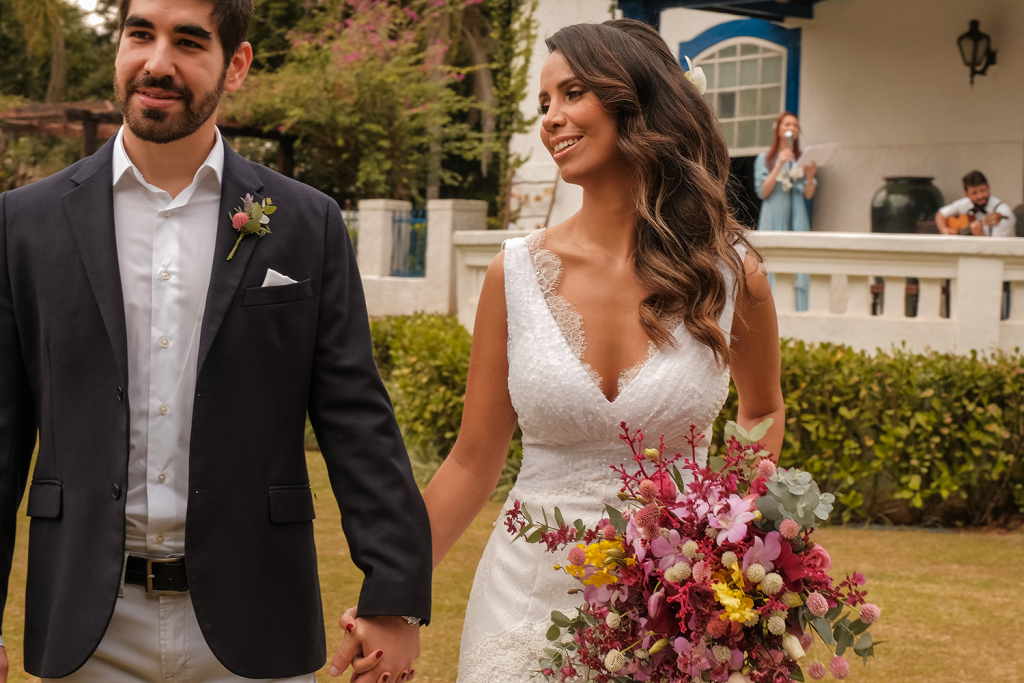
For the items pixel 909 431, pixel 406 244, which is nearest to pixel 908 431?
pixel 909 431

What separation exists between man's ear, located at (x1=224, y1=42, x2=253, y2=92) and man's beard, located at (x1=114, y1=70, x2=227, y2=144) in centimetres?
13

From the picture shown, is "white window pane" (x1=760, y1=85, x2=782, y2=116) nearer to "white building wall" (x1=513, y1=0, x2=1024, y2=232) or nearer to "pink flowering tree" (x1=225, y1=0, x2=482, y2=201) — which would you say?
"white building wall" (x1=513, y1=0, x2=1024, y2=232)

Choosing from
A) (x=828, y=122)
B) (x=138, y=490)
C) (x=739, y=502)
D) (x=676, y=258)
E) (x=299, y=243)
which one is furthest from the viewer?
(x=828, y=122)

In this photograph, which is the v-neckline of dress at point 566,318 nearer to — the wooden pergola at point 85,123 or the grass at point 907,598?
the grass at point 907,598

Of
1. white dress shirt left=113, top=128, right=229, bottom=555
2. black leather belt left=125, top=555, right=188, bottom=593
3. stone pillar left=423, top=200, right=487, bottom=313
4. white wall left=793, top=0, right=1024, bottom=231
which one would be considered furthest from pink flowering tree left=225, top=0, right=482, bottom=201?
black leather belt left=125, top=555, right=188, bottom=593

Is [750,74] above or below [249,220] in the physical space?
above

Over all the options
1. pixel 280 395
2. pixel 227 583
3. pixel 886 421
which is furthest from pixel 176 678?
pixel 886 421

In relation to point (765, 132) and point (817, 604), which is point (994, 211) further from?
point (817, 604)

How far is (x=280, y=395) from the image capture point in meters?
2.35

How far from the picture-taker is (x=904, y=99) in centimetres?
1202

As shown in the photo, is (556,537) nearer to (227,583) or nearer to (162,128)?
(227,583)

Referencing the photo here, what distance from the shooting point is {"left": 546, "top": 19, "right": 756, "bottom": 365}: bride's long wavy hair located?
2824mm

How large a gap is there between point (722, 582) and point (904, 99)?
11.0 m

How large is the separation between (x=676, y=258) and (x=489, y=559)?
36.0 inches
